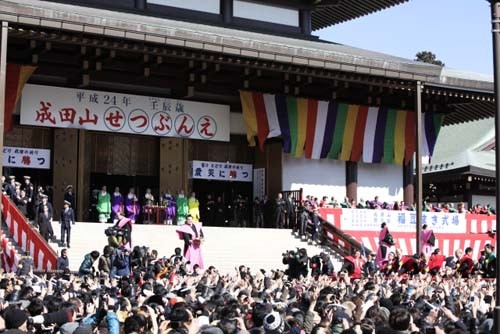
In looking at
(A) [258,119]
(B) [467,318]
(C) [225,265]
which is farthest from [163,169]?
(B) [467,318]

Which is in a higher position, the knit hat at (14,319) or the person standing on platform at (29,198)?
the person standing on platform at (29,198)

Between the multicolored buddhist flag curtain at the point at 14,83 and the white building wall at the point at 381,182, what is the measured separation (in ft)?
35.3

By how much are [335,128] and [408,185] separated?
3.39 meters

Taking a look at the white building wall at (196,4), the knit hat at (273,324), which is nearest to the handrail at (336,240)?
the white building wall at (196,4)

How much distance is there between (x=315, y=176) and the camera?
25.8 metres

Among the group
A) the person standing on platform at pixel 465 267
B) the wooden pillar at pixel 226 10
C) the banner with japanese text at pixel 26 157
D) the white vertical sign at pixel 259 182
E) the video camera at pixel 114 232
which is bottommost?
the person standing on platform at pixel 465 267

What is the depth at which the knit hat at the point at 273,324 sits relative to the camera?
7473mm

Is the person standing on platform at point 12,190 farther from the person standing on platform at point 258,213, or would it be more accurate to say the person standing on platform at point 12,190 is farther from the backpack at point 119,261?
the person standing on platform at point 258,213

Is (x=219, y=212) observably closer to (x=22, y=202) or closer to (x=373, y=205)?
(x=373, y=205)

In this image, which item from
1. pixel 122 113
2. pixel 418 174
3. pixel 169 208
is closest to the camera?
pixel 418 174

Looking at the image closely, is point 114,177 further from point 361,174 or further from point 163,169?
point 361,174

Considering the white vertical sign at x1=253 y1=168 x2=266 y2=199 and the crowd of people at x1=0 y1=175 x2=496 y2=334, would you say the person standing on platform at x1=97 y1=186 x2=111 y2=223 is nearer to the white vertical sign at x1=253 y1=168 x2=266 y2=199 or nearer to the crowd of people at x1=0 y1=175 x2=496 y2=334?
the white vertical sign at x1=253 y1=168 x2=266 y2=199

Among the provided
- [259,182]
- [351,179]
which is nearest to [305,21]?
[351,179]

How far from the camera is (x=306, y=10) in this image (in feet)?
90.1
